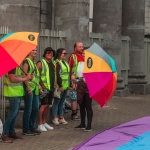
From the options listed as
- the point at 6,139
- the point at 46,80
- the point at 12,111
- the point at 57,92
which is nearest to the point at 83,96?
the point at 57,92

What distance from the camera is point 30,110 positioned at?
31.8 ft

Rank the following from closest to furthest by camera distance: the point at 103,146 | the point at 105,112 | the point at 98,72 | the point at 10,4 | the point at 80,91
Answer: the point at 103,146, the point at 98,72, the point at 80,91, the point at 10,4, the point at 105,112

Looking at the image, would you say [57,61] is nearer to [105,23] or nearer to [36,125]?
[36,125]

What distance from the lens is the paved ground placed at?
8930mm

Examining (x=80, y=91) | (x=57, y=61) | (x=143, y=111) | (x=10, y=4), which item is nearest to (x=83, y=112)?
(x=80, y=91)

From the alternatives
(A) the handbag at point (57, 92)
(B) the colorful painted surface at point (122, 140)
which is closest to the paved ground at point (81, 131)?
(A) the handbag at point (57, 92)

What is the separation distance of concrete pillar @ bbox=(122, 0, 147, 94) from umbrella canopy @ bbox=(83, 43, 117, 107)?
37.8 feet

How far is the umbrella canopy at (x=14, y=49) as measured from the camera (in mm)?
8094

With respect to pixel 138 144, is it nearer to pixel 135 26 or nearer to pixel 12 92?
pixel 12 92

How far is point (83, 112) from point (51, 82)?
3.27ft

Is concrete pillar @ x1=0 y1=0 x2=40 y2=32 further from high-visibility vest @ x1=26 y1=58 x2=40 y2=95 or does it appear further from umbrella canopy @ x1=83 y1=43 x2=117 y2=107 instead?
umbrella canopy @ x1=83 y1=43 x2=117 y2=107

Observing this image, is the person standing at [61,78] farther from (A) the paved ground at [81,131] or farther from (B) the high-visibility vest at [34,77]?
(B) the high-visibility vest at [34,77]

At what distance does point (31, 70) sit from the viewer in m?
9.52

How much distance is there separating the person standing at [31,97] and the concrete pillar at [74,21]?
4303 mm
